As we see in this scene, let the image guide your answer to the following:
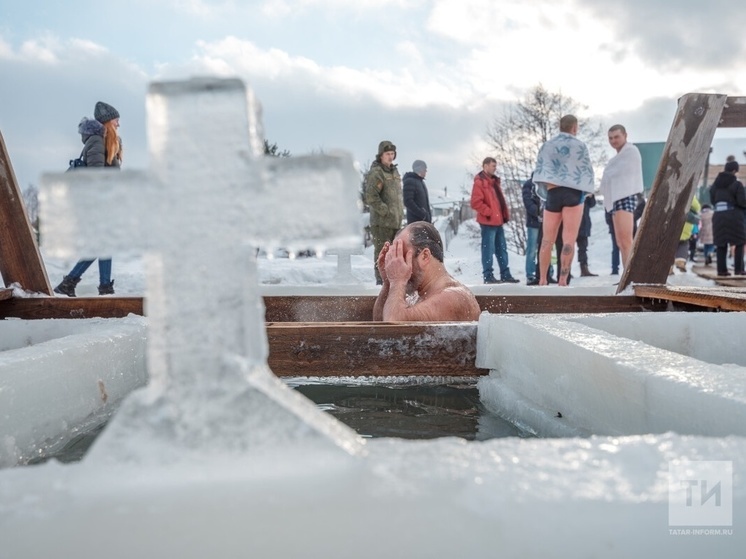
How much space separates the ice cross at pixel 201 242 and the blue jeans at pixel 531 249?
7.66 m

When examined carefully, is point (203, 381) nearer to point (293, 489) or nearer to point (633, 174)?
point (293, 489)

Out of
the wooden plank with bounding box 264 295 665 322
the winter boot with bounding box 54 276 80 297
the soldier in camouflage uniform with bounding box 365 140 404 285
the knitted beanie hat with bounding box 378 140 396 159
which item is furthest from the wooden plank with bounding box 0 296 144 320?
the knitted beanie hat with bounding box 378 140 396 159

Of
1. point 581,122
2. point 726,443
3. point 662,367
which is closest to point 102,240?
point 726,443

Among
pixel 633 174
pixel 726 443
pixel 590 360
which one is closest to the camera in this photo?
pixel 726 443

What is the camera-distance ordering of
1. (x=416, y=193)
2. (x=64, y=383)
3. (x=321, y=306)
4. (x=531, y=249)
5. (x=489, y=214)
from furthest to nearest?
(x=531, y=249), (x=489, y=214), (x=416, y=193), (x=321, y=306), (x=64, y=383)

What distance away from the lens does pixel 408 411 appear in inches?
100

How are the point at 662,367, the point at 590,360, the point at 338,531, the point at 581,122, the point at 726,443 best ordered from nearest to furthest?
the point at 338,531 < the point at 726,443 < the point at 662,367 < the point at 590,360 < the point at 581,122

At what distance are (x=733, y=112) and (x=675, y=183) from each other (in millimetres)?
743

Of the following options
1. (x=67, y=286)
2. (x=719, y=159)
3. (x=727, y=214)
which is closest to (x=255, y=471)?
(x=67, y=286)

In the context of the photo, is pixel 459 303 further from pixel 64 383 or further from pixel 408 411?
pixel 64 383

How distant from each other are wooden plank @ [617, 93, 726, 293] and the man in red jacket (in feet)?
10.7

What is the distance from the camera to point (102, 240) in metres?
0.83

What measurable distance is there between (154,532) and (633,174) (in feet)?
20.5

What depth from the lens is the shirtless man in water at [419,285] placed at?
334 cm
